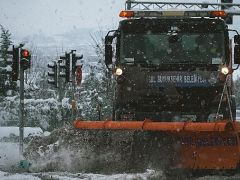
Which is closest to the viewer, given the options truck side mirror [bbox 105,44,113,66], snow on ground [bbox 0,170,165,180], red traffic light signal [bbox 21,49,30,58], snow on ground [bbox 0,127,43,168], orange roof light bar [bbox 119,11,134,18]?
snow on ground [bbox 0,170,165,180]

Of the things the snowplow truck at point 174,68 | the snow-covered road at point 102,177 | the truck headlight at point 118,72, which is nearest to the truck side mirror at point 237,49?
the snowplow truck at point 174,68

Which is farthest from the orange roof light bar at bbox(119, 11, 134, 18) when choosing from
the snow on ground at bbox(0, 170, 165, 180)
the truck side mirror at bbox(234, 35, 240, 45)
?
the snow on ground at bbox(0, 170, 165, 180)

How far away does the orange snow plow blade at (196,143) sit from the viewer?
820cm

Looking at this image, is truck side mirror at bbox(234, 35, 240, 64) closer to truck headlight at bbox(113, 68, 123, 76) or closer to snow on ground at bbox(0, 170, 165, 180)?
truck headlight at bbox(113, 68, 123, 76)

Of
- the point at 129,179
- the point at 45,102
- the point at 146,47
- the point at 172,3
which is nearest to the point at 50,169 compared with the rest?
the point at 129,179

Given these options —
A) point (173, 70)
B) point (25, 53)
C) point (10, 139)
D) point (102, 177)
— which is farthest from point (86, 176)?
point (10, 139)

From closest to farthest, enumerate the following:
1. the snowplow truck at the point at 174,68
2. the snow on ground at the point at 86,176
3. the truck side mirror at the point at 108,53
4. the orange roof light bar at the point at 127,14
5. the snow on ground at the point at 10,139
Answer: the snow on ground at the point at 86,176 < the snowplow truck at the point at 174,68 < the truck side mirror at the point at 108,53 < the orange roof light bar at the point at 127,14 < the snow on ground at the point at 10,139

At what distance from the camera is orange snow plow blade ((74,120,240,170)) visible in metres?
8.20

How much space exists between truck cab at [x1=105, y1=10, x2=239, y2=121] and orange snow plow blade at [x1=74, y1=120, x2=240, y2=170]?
1360 mm

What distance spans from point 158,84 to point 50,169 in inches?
96.9

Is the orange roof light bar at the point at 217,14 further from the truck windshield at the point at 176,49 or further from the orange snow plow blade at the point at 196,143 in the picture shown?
the orange snow plow blade at the point at 196,143

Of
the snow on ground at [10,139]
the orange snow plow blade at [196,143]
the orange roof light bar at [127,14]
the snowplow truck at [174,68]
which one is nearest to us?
the orange snow plow blade at [196,143]

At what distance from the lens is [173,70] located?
1010 centimetres

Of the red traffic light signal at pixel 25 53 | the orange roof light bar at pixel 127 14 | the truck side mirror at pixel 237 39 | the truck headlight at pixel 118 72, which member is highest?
the orange roof light bar at pixel 127 14
